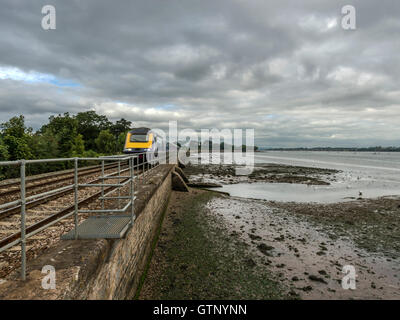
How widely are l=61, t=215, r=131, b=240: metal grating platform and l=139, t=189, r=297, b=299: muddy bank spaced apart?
202cm

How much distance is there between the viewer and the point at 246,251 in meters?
7.21

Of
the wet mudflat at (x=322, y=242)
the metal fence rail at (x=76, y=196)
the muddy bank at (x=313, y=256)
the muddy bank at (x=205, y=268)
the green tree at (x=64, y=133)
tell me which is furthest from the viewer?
the green tree at (x=64, y=133)

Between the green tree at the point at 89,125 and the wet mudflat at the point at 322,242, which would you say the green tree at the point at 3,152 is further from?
the green tree at the point at 89,125

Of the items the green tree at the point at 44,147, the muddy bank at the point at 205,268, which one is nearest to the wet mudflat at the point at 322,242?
the muddy bank at the point at 205,268

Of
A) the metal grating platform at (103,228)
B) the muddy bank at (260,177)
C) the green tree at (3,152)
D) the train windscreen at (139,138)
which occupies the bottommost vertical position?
the muddy bank at (260,177)

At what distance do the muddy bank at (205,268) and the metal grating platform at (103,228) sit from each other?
202cm

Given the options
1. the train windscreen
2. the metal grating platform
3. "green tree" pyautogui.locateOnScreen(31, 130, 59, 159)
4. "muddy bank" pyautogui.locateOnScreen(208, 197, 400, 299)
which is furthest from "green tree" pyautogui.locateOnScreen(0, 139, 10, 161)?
the metal grating platform

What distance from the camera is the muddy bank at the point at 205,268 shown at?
514cm

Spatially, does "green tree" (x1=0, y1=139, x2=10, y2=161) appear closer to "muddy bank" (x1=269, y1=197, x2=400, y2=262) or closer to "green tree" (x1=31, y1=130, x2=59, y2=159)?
"green tree" (x1=31, y1=130, x2=59, y2=159)

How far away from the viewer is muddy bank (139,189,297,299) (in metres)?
5.14

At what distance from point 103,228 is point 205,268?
3.41 meters
